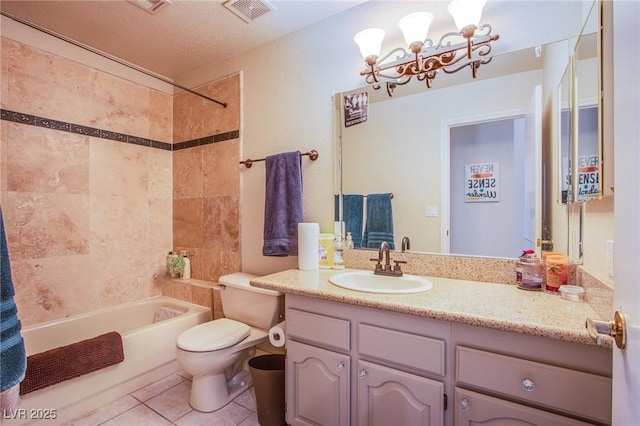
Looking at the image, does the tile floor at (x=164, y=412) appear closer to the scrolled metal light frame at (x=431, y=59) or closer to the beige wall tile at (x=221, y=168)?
the beige wall tile at (x=221, y=168)

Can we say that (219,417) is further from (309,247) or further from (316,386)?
(309,247)

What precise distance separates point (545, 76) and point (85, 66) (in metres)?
2.95

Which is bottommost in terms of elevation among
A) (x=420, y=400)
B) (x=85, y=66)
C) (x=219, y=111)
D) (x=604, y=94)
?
(x=420, y=400)

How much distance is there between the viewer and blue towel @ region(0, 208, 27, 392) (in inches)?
27.5

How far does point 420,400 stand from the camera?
112cm

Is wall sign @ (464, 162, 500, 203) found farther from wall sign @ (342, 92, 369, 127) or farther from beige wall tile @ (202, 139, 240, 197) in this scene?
beige wall tile @ (202, 139, 240, 197)

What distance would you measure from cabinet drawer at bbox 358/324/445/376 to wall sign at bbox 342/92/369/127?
1194mm

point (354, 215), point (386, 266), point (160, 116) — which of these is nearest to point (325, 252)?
point (354, 215)

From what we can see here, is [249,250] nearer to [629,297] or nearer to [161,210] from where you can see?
[161,210]

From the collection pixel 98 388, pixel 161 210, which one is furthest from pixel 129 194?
pixel 98 388

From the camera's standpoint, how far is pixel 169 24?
6.57ft

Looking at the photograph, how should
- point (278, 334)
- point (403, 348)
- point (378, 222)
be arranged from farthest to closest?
point (378, 222) < point (278, 334) < point (403, 348)

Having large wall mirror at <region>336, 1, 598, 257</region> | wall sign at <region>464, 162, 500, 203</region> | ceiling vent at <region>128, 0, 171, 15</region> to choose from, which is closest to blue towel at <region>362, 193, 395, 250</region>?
large wall mirror at <region>336, 1, 598, 257</region>

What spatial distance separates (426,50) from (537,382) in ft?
5.05
